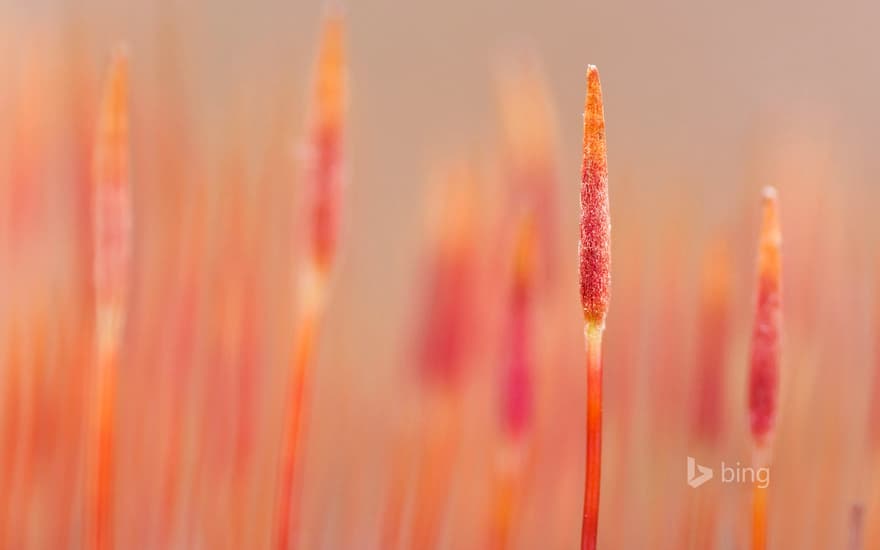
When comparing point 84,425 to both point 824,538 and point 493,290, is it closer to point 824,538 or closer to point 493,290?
point 493,290

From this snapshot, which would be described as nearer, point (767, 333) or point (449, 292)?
point (767, 333)

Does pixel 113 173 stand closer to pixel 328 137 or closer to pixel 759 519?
pixel 328 137

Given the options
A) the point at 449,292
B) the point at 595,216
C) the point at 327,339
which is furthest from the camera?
the point at 327,339

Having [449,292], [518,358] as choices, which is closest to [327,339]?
[449,292]

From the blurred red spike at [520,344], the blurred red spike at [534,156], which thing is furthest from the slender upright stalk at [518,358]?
the blurred red spike at [534,156]

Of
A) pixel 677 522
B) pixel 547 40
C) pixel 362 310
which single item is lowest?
pixel 677 522

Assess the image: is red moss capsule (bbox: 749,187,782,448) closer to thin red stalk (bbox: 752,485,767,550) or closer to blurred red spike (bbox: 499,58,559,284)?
thin red stalk (bbox: 752,485,767,550)

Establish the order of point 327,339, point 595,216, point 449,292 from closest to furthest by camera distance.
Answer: point 595,216 → point 449,292 → point 327,339

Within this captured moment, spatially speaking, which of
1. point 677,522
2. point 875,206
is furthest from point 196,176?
point 875,206
